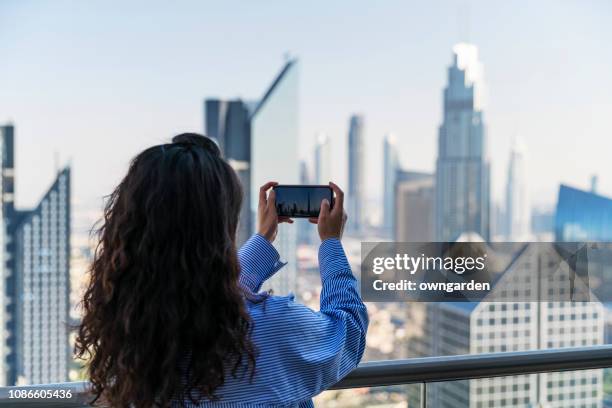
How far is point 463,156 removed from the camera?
9.41 feet

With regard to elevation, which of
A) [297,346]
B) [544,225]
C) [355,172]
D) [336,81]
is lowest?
[297,346]

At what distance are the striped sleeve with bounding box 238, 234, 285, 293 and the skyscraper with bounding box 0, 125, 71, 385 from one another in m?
1.64

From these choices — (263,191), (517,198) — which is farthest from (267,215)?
(517,198)

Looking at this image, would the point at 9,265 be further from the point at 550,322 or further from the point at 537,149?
the point at 537,149

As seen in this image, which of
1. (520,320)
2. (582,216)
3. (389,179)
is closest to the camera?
(520,320)

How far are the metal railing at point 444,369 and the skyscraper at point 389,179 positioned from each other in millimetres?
871

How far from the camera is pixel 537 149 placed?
10.1ft

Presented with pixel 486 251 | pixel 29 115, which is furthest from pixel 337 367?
pixel 29 115

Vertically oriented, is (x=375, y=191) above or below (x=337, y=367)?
above

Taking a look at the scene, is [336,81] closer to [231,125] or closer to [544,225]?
[231,125]

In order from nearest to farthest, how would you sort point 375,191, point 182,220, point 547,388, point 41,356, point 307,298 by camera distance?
1. point 182,220
2. point 307,298
3. point 547,388
4. point 41,356
5. point 375,191

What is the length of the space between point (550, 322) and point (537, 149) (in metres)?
1.32

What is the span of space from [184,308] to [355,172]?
2.43m

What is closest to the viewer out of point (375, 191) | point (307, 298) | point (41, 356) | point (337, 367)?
point (337, 367)
